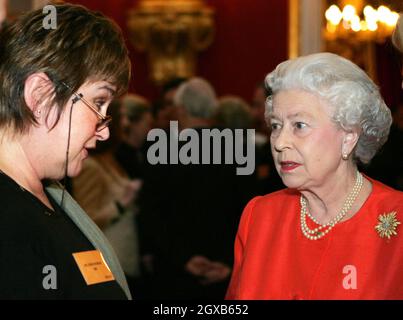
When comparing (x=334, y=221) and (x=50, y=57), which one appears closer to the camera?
(x=50, y=57)

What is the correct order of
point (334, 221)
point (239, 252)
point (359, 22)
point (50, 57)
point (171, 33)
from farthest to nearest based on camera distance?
point (359, 22) → point (171, 33) → point (239, 252) → point (334, 221) → point (50, 57)

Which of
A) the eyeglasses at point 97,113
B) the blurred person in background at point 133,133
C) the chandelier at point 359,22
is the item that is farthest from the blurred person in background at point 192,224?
the chandelier at point 359,22

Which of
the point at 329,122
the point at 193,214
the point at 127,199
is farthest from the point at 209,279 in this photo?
the point at 329,122

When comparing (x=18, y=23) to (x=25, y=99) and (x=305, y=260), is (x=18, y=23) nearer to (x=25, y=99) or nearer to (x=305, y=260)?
(x=25, y=99)

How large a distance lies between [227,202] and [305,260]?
1644 mm

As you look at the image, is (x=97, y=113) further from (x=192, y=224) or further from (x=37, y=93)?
(x=192, y=224)

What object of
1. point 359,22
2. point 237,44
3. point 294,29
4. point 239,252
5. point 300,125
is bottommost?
point 239,252

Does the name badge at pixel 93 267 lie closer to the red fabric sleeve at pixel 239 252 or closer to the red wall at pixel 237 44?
the red fabric sleeve at pixel 239 252

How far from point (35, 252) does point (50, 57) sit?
49cm

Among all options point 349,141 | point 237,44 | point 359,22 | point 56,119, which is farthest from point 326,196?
point 359,22

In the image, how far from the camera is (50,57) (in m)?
1.96

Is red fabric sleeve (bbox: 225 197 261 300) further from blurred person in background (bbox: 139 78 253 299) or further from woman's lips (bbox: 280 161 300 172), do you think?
blurred person in background (bbox: 139 78 253 299)

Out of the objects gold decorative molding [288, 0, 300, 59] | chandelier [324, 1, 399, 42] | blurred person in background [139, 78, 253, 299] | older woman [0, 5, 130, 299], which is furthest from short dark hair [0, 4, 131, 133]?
chandelier [324, 1, 399, 42]

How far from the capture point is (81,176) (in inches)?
183
